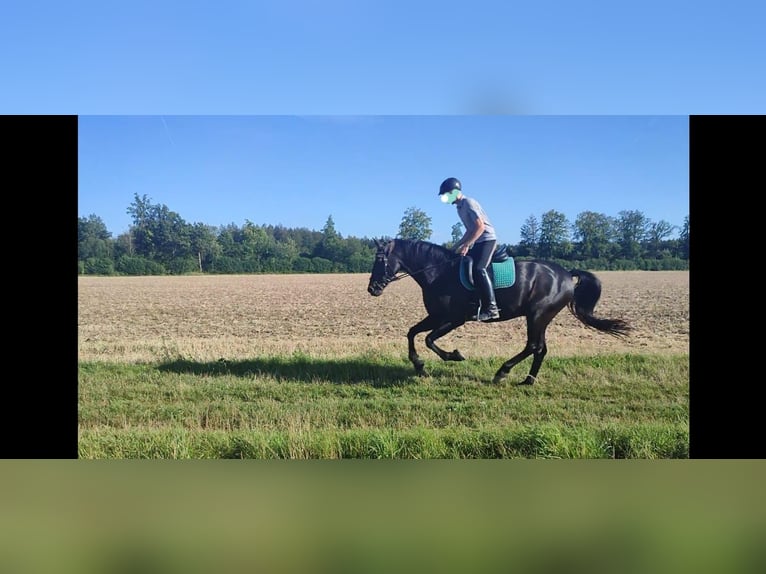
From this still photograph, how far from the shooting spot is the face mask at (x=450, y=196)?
379 inches

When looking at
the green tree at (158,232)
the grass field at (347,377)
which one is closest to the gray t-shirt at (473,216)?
the grass field at (347,377)

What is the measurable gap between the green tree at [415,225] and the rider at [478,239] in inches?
14.3

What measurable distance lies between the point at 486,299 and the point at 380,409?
199cm

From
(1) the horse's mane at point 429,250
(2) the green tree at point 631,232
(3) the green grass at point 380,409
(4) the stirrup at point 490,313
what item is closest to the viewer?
(3) the green grass at point 380,409

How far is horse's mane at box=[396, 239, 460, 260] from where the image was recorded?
9.66 m

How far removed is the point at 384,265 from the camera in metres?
9.77

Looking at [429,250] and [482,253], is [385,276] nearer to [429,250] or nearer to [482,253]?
[429,250]

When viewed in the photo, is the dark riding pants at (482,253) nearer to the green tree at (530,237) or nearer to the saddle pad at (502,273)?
the saddle pad at (502,273)

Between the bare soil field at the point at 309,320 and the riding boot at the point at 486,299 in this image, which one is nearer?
the riding boot at the point at 486,299

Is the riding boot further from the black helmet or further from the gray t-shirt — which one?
the black helmet

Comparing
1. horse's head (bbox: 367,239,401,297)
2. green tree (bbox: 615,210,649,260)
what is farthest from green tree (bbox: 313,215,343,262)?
Result: green tree (bbox: 615,210,649,260)

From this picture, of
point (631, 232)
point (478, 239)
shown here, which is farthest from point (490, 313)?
point (631, 232)

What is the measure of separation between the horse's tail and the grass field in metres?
0.11
